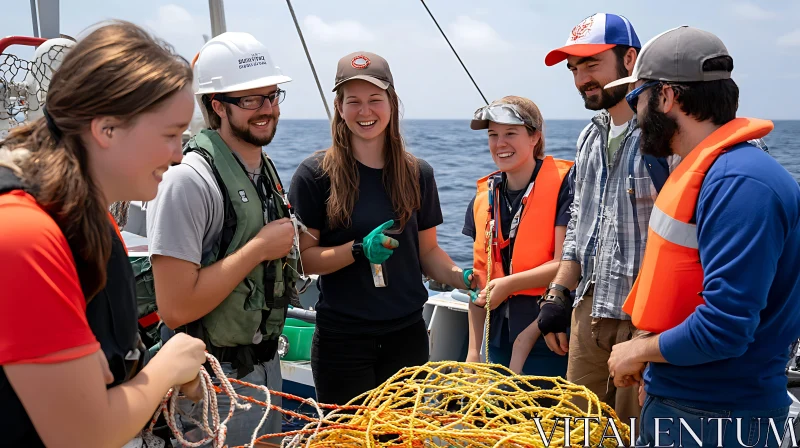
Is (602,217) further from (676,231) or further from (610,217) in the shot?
(676,231)

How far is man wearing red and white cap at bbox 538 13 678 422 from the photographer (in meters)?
2.68

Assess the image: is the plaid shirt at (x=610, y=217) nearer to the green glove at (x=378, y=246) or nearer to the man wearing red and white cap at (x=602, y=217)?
the man wearing red and white cap at (x=602, y=217)

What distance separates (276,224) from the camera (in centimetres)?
250

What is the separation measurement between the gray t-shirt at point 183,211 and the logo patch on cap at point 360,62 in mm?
984

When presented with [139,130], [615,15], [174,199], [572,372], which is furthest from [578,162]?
[139,130]

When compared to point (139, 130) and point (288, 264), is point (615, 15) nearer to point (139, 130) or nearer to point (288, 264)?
point (288, 264)

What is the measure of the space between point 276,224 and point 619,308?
1327mm

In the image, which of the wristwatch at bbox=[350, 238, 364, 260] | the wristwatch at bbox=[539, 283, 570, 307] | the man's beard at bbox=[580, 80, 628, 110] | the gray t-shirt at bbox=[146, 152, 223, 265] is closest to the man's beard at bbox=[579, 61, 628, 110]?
the man's beard at bbox=[580, 80, 628, 110]

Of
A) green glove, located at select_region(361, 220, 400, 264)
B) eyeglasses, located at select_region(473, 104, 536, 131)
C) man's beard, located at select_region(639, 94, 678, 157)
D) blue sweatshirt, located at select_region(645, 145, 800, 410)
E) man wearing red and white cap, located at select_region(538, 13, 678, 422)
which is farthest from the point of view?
eyeglasses, located at select_region(473, 104, 536, 131)

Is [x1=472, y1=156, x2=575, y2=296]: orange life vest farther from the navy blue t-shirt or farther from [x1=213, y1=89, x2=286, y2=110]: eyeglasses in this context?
[x1=213, y1=89, x2=286, y2=110]: eyeglasses

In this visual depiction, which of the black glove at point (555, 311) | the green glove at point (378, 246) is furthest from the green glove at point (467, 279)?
the green glove at point (378, 246)

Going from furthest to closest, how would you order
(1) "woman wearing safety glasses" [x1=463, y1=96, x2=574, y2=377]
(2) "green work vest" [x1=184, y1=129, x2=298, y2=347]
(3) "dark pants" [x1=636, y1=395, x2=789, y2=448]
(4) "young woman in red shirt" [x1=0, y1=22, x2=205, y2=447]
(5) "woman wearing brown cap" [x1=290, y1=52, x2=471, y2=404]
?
(1) "woman wearing safety glasses" [x1=463, y1=96, x2=574, y2=377] < (5) "woman wearing brown cap" [x1=290, y1=52, x2=471, y2=404] < (2) "green work vest" [x1=184, y1=129, x2=298, y2=347] < (3) "dark pants" [x1=636, y1=395, x2=789, y2=448] < (4) "young woman in red shirt" [x1=0, y1=22, x2=205, y2=447]

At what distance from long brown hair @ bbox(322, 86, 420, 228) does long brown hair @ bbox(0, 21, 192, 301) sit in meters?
1.61

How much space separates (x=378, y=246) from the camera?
9.39 feet
